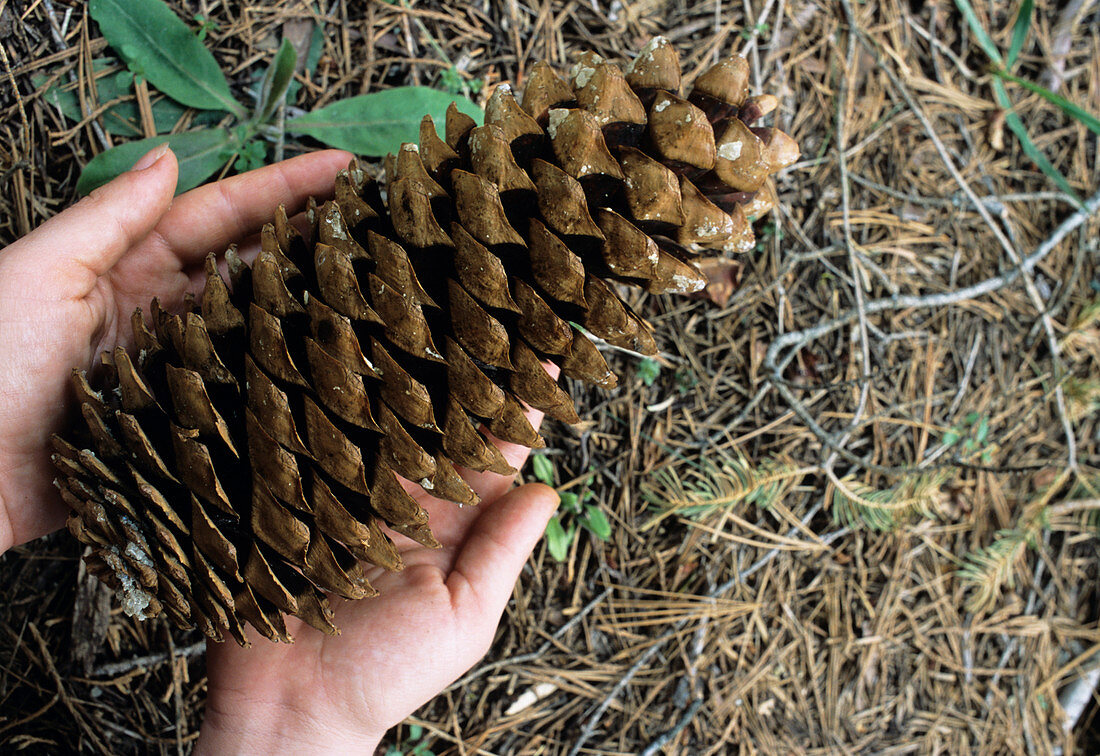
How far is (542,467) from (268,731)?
30.8 inches

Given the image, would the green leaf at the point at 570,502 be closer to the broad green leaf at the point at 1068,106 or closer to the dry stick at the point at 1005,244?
the dry stick at the point at 1005,244

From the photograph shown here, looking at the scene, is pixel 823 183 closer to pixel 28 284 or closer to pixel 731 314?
pixel 731 314

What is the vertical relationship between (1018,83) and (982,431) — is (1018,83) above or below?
above

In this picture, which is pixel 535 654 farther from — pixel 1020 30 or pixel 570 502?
pixel 1020 30

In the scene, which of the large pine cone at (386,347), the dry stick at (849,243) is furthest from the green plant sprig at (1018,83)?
the large pine cone at (386,347)

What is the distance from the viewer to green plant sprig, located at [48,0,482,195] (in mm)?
1383

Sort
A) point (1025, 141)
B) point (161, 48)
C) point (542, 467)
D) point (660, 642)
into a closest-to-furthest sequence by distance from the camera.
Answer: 1. point (161, 48)
2. point (542, 467)
3. point (660, 642)
4. point (1025, 141)

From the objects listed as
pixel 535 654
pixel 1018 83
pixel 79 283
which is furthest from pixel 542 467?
pixel 1018 83

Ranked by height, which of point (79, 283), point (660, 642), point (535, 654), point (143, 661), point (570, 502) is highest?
point (79, 283)

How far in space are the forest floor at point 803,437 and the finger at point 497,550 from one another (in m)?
0.33

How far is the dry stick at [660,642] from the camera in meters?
1.70

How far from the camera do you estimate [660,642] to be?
1756 mm

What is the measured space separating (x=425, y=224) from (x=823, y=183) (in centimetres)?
137

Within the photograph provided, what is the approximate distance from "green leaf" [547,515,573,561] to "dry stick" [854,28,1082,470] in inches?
60.1
